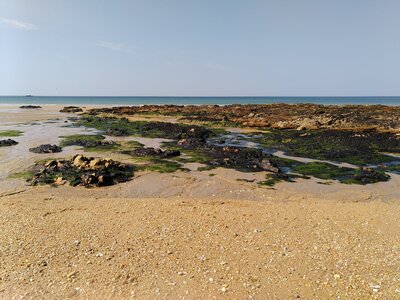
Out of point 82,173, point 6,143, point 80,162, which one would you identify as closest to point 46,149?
point 6,143

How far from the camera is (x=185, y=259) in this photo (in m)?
7.39

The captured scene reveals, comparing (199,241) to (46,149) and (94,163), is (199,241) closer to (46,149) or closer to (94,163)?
(94,163)

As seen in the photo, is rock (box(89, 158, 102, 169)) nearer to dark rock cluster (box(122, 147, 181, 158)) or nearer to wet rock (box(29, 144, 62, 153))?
dark rock cluster (box(122, 147, 181, 158))

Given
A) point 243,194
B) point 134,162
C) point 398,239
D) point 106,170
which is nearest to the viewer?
point 398,239

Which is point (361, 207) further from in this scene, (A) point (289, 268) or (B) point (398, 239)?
(A) point (289, 268)

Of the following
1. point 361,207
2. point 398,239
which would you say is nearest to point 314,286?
point 398,239

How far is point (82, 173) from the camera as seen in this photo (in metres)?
14.4

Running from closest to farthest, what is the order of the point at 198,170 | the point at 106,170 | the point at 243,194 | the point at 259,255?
the point at 259,255, the point at 243,194, the point at 106,170, the point at 198,170

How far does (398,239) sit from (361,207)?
2.67m

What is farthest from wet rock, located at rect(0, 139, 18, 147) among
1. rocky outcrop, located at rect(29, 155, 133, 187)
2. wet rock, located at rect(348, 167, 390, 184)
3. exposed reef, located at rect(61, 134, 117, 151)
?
wet rock, located at rect(348, 167, 390, 184)

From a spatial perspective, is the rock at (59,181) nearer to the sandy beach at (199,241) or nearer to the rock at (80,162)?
the sandy beach at (199,241)

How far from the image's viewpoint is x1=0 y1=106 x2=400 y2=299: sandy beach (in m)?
6.38

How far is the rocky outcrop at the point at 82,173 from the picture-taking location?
44.3 feet

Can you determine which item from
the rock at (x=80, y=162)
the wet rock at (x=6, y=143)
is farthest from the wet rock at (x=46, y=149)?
the rock at (x=80, y=162)
